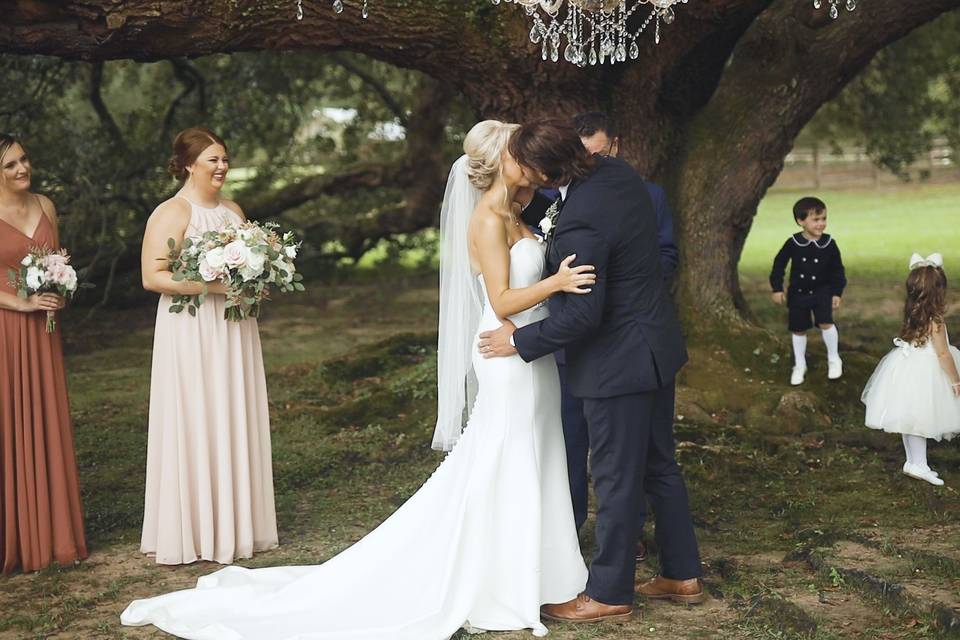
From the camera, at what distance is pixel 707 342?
9078 millimetres

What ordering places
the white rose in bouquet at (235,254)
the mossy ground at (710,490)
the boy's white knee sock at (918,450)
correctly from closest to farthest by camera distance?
1. the mossy ground at (710,490)
2. the white rose in bouquet at (235,254)
3. the boy's white knee sock at (918,450)

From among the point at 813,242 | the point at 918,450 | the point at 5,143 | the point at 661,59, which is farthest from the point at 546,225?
the point at 813,242

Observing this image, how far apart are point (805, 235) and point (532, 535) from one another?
506 centimetres

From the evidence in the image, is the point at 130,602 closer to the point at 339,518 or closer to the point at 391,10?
the point at 339,518

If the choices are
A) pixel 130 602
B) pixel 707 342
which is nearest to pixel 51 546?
pixel 130 602

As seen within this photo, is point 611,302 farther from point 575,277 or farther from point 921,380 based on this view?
point 921,380

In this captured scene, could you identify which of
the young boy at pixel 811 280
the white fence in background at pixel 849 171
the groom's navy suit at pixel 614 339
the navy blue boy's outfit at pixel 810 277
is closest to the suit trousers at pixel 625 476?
the groom's navy suit at pixel 614 339

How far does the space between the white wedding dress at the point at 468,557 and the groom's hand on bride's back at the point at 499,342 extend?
0.13 feet

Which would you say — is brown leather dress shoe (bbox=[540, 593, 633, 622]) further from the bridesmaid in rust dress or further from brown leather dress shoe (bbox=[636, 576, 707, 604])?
the bridesmaid in rust dress

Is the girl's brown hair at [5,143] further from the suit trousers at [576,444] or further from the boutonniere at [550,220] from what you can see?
the suit trousers at [576,444]

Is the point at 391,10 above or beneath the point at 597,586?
above

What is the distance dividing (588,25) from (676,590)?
4070 millimetres

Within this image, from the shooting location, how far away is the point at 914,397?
6875 mm

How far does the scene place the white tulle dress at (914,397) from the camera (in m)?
6.82
